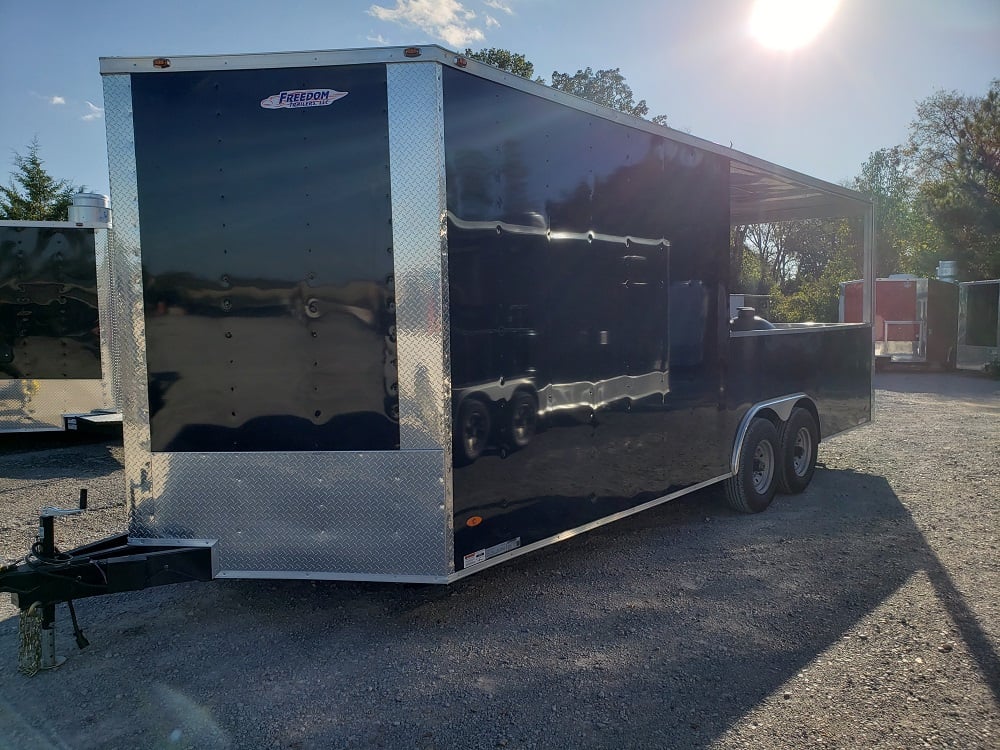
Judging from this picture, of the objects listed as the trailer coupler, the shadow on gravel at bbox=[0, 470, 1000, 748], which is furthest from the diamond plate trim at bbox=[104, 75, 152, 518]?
the shadow on gravel at bbox=[0, 470, 1000, 748]

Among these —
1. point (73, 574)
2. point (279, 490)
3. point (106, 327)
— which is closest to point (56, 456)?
point (106, 327)

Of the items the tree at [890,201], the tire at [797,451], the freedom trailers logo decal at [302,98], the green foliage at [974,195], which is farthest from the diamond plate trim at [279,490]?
the tree at [890,201]

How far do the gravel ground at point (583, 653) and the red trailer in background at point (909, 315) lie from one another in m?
13.8

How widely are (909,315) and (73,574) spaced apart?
62.5 feet

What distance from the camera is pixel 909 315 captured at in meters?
18.0

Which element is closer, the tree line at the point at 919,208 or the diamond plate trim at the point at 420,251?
the diamond plate trim at the point at 420,251

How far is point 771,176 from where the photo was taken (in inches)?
238

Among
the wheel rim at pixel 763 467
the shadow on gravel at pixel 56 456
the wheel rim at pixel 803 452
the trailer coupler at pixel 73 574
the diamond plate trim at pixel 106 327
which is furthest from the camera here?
the diamond plate trim at pixel 106 327

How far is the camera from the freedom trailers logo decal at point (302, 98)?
3.44 m

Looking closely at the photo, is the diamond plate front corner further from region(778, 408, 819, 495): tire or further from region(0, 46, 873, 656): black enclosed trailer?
region(778, 408, 819, 495): tire

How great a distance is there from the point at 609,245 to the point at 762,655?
240 centimetres

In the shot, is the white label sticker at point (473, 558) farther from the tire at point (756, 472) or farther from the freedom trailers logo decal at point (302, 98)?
the tire at point (756, 472)

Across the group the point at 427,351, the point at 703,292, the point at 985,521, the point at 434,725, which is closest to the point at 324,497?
the point at 427,351

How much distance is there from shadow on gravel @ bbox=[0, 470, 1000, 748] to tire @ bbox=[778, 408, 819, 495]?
120 cm
